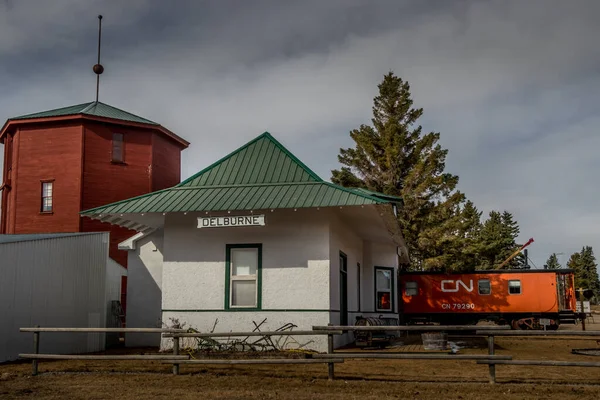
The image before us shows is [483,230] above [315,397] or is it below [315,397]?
above

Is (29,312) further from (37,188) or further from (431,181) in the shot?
(431,181)

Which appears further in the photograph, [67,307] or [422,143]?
[422,143]

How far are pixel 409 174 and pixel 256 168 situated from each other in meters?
19.6

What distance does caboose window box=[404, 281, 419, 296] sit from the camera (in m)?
30.7

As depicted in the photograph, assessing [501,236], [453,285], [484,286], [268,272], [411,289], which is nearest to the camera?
[268,272]

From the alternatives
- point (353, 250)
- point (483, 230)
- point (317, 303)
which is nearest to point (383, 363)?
point (317, 303)

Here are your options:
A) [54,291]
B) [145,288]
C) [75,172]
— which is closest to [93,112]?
[75,172]

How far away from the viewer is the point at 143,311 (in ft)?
62.7

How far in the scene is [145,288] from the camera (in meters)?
19.3

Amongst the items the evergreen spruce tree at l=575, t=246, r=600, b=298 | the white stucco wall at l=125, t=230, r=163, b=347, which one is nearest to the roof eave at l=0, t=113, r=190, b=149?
the white stucco wall at l=125, t=230, r=163, b=347

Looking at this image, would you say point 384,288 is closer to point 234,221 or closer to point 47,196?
point 234,221

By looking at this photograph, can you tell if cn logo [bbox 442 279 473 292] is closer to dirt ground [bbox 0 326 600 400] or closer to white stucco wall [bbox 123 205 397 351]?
white stucco wall [bbox 123 205 397 351]

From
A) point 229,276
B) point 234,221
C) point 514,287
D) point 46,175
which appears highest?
point 46,175

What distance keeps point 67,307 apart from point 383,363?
8699mm
